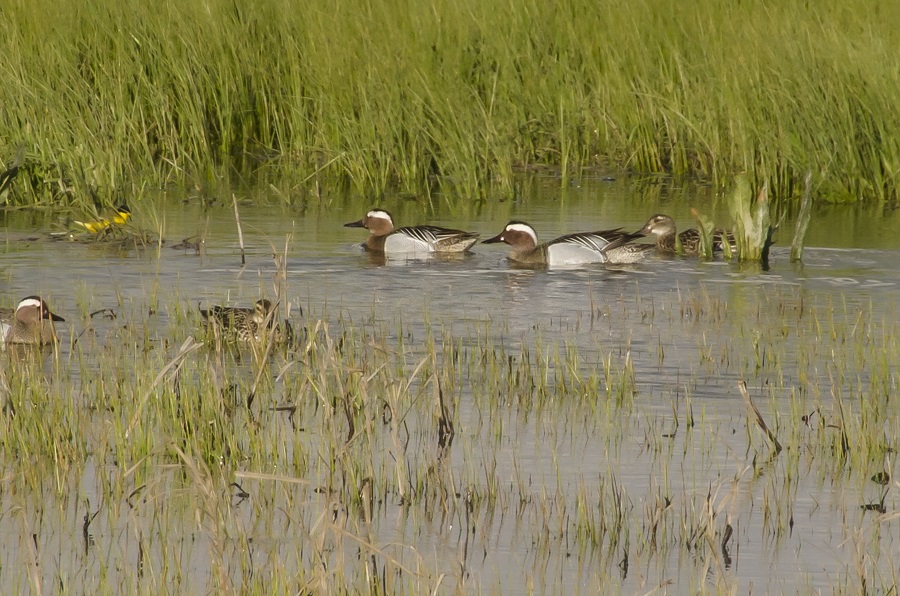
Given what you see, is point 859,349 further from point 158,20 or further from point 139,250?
point 158,20

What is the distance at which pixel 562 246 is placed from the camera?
40.6 ft

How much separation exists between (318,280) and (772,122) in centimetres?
526

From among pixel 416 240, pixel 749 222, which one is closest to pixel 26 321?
pixel 416 240

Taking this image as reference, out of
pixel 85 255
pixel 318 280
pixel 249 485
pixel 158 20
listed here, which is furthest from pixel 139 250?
pixel 249 485

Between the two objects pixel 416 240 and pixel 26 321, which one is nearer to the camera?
pixel 26 321

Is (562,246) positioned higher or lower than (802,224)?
lower

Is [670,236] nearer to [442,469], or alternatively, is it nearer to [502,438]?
[502,438]

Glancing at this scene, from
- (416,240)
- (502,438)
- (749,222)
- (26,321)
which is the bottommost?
(502,438)

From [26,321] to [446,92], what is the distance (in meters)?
6.94

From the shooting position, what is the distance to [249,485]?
19.1 ft

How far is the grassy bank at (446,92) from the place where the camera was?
45.8 feet

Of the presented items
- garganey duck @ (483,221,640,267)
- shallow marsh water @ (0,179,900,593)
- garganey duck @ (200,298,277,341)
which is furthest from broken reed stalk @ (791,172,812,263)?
garganey duck @ (200,298,277,341)

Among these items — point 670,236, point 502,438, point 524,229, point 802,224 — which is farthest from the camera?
point 670,236

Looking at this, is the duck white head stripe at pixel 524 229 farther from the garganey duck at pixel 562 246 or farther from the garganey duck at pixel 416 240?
the garganey duck at pixel 416 240
